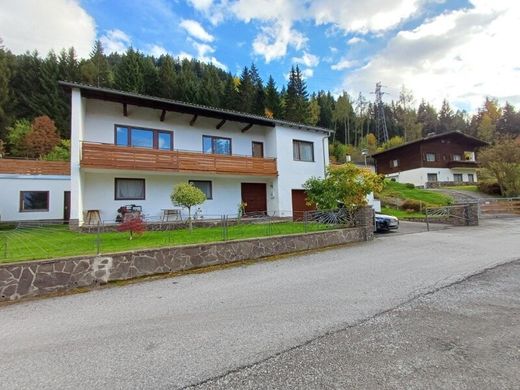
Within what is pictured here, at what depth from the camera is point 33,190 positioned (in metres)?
20.7

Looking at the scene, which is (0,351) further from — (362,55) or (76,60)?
(76,60)

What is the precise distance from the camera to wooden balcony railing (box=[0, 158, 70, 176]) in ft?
66.7

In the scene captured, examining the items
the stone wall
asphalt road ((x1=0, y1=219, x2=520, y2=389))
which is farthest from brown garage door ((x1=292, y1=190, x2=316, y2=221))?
asphalt road ((x1=0, y1=219, x2=520, y2=389))

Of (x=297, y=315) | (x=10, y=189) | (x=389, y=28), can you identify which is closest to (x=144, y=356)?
(x=297, y=315)

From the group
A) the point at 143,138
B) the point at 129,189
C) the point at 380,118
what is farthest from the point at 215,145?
the point at 380,118

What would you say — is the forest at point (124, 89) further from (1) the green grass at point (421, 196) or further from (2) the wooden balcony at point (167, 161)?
(1) the green grass at point (421, 196)

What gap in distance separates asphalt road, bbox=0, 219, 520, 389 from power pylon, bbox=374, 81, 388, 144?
56719 millimetres

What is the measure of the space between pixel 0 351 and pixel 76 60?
53324mm

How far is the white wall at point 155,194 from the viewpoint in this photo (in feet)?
51.4

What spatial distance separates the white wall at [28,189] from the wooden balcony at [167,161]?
906cm

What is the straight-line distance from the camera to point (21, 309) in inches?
225

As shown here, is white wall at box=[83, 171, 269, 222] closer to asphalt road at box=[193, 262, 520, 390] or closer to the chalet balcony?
asphalt road at box=[193, 262, 520, 390]

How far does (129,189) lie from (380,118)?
196ft

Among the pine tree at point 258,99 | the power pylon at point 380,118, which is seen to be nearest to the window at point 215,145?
the pine tree at point 258,99
